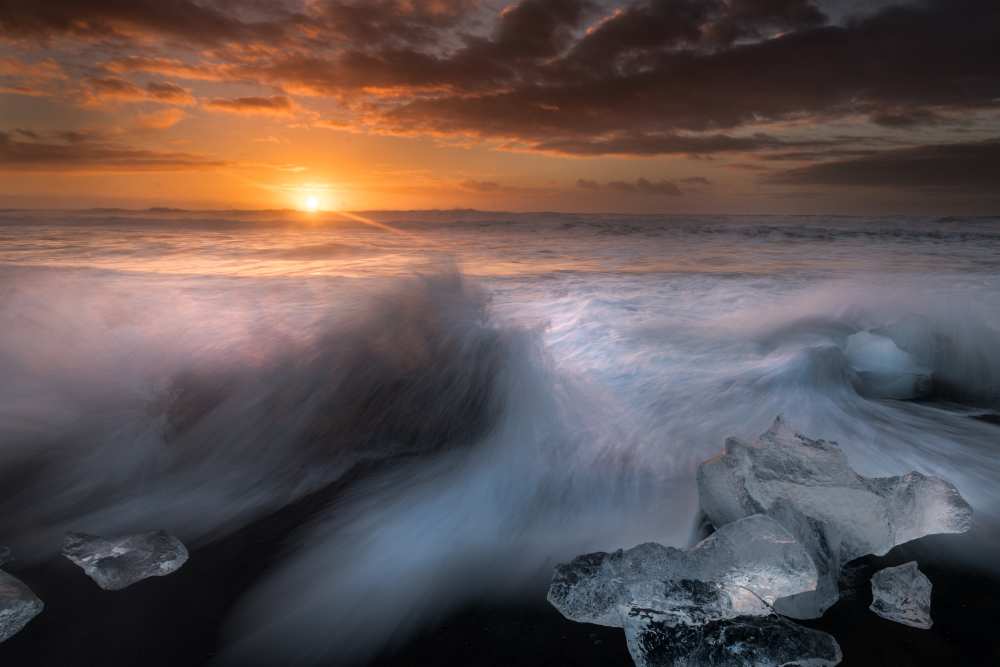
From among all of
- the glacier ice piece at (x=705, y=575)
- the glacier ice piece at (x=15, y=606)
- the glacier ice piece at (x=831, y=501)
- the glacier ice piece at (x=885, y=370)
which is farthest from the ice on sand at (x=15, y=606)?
the glacier ice piece at (x=885, y=370)

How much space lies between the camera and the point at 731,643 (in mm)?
1514

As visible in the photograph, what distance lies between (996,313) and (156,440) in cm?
802

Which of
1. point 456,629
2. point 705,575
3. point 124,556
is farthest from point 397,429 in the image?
point 705,575

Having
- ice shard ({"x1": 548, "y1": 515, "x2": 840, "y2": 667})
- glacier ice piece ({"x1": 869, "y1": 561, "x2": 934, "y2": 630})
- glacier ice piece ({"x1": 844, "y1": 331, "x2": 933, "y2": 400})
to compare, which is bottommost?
glacier ice piece ({"x1": 844, "y1": 331, "x2": 933, "y2": 400})

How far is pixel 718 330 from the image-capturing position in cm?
654

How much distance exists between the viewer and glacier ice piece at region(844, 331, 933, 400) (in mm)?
4449

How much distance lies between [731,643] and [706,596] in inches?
5.4

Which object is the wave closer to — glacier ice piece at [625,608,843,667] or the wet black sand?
the wet black sand

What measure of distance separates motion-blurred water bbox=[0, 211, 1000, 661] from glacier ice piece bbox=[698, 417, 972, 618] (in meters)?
0.30

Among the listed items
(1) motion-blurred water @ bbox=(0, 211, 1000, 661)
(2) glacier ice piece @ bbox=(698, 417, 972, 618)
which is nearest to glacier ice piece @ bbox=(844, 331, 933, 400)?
(1) motion-blurred water @ bbox=(0, 211, 1000, 661)

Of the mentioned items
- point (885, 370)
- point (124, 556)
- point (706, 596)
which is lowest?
point (885, 370)

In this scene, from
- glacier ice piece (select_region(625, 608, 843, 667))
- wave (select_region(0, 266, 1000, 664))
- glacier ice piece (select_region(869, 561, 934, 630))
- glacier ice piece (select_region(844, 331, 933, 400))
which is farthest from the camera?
glacier ice piece (select_region(844, 331, 933, 400))

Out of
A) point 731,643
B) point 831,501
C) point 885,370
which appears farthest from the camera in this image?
point 885,370

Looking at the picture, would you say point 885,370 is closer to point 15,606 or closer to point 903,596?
point 903,596
